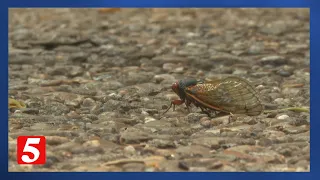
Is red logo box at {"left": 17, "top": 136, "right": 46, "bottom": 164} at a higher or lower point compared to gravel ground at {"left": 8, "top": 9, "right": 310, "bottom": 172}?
lower

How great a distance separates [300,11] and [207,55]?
1.34 meters

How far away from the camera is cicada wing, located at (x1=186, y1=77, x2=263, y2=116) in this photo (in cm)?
470

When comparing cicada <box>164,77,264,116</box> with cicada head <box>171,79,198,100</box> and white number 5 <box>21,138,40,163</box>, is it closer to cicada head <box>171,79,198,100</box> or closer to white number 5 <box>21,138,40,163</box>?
cicada head <box>171,79,198,100</box>

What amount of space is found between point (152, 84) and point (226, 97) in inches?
26.2

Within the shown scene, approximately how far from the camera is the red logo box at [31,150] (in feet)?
14.2

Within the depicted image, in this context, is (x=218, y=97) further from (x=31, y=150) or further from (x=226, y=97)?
(x=31, y=150)

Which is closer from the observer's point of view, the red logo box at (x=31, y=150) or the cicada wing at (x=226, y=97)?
the red logo box at (x=31, y=150)

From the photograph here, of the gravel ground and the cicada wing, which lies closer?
the gravel ground

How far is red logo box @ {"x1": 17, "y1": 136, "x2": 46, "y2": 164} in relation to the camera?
4.34 metres

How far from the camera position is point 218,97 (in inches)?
186

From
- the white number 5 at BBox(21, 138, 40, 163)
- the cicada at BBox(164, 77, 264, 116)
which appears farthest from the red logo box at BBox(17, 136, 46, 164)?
the cicada at BBox(164, 77, 264, 116)

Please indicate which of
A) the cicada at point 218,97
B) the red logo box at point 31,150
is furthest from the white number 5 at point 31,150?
the cicada at point 218,97

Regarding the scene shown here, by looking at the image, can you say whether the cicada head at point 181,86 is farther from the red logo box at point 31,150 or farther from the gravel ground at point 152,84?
the red logo box at point 31,150

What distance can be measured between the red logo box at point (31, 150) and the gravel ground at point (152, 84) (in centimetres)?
3
